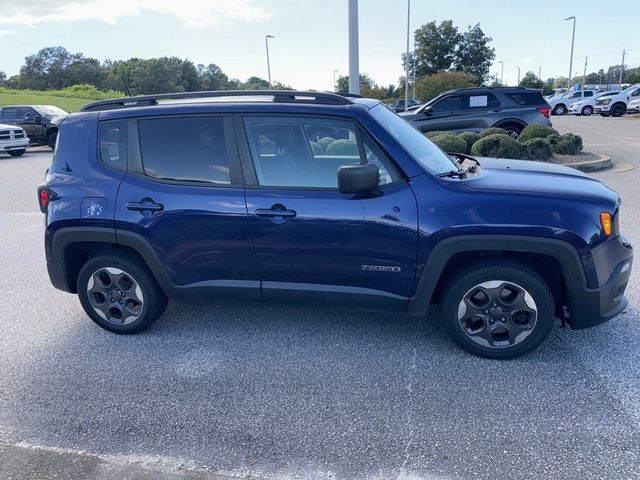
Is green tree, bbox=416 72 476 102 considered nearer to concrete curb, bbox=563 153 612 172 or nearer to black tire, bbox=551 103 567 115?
black tire, bbox=551 103 567 115

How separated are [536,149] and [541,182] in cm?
776

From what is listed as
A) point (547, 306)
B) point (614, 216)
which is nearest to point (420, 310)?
point (547, 306)

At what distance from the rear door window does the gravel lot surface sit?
4.25 ft

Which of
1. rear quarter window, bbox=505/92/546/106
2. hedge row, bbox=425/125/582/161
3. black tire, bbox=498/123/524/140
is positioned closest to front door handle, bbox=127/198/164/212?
hedge row, bbox=425/125/582/161

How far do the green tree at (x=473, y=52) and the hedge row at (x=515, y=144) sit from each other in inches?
1896

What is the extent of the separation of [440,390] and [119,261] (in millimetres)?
2542

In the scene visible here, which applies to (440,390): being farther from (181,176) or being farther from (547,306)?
(181,176)

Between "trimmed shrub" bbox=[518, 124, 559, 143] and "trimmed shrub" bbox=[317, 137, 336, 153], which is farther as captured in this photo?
"trimmed shrub" bbox=[518, 124, 559, 143]

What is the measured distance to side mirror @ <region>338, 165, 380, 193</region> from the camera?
121 inches

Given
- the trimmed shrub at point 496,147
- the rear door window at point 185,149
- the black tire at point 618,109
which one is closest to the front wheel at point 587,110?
the black tire at point 618,109

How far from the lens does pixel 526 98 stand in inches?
508

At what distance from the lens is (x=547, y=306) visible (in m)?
3.24

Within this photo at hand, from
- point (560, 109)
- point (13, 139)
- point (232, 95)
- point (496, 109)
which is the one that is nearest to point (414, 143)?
point (232, 95)

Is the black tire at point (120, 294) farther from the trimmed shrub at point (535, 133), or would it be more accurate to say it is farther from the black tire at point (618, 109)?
the black tire at point (618, 109)
